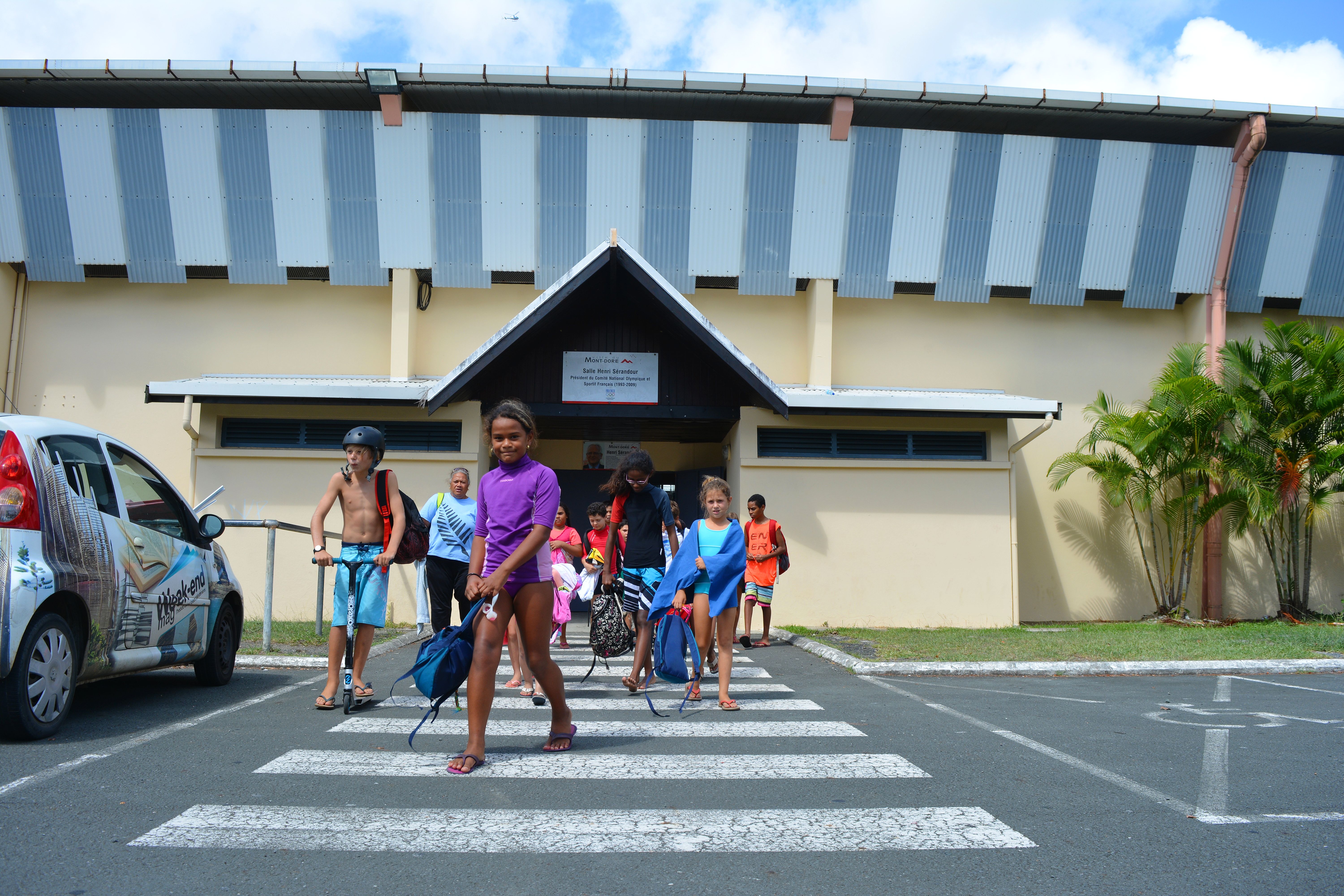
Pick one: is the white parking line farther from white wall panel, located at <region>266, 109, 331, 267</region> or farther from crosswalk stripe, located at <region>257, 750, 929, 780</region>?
white wall panel, located at <region>266, 109, 331, 267</region>

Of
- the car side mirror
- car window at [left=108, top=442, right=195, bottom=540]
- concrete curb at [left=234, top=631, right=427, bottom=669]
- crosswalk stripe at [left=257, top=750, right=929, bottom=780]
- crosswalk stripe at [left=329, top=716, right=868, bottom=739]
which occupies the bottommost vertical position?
concrete curb at [left=234, top=631, right=427, bottom=669]

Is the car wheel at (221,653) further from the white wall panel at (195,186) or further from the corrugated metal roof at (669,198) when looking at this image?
the white wall panel at (195,186)

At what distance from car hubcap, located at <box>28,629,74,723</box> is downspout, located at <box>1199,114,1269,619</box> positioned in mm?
16401

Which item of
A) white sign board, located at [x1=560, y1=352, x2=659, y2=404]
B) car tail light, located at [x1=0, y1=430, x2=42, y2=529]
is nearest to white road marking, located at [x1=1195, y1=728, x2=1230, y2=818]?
car tail light, located at [x1=0, y1=430, x2=42, y2=529]

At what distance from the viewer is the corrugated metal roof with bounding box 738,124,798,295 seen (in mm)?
15789

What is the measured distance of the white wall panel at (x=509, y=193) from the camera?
15570 mm

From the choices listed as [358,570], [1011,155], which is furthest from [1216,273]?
[358,570]

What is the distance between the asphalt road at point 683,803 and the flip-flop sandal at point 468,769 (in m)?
0.05

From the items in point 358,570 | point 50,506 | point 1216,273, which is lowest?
point 358,570

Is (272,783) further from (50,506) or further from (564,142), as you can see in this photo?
(564,142)

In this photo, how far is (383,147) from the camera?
15.5m

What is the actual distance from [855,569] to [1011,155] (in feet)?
25.4

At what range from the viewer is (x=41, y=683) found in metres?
4.92

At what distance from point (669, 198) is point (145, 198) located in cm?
883
